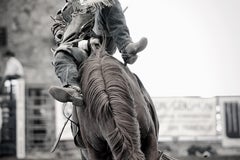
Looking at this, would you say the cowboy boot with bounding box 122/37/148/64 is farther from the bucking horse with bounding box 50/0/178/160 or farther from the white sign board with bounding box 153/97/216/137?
the white sign board with bounding box 153/97/216/137

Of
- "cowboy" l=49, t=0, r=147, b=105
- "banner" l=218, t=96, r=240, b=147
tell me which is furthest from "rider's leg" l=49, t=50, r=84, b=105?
"banner" l=218, t=96, r=240, b=147

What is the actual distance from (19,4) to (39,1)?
0.43 metres

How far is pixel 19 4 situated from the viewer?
1484cm

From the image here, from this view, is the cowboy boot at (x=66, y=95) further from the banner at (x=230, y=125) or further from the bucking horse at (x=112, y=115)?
the banner at (x=230, y=125)

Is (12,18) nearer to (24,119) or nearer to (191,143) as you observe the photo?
(24,119)

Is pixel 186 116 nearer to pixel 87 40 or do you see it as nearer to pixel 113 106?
pixel 87 40

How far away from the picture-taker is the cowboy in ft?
11.7

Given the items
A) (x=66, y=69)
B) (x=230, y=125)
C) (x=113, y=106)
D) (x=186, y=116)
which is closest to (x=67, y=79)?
(x=66, y=69)

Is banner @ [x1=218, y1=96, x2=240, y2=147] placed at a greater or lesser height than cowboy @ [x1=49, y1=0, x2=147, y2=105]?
lesser

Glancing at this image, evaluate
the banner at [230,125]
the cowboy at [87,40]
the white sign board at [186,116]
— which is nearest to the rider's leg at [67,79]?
the cowboy at [87,40]

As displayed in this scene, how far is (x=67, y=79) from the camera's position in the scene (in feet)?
11.5

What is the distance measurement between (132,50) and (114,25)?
210 mm

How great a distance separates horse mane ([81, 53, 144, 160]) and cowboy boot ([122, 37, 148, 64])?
180 millimetres

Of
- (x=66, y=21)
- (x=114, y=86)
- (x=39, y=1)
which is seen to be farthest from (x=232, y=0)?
(x=114, y=86)
